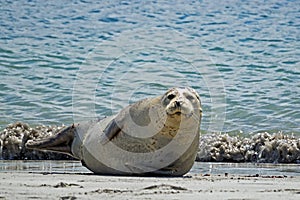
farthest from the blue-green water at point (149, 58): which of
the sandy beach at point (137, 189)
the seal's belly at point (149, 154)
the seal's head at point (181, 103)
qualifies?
the sandy beach at point (137, 189)

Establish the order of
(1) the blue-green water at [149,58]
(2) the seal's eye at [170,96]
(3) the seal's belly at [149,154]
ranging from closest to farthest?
(2) the seal's eye at [170,96] < (3) the seal's belly at [149,154] < (1) the blue-green water at [149,58]

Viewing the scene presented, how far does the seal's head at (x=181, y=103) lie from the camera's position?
19.8 feet

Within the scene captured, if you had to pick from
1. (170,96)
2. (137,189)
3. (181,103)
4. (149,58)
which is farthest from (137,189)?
(149,58)

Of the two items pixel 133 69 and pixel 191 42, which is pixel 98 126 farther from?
pixel 191 42

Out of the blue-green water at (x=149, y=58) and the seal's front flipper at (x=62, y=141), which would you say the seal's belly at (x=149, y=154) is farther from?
the blue-green water at (x=149, y=58)

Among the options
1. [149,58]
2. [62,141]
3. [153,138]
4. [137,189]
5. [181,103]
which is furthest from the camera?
[149,58]

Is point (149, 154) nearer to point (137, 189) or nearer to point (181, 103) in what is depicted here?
point (181, 103)

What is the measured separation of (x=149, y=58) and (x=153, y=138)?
414 inches

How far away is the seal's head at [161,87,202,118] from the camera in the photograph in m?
6.03

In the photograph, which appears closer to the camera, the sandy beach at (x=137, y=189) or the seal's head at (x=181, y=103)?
the sandy beach at (x=137, y=189)

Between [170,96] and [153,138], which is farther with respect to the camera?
[153,138]

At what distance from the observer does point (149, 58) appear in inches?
661

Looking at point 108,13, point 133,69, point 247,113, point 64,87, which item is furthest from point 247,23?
point 247,113

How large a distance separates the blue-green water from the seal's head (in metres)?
4.49
